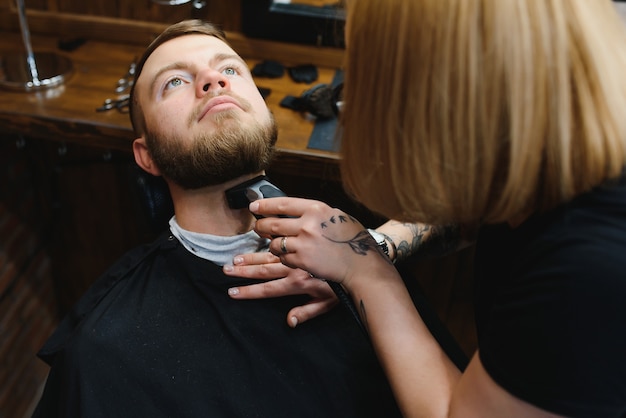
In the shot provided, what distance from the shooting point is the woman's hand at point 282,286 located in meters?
1.34

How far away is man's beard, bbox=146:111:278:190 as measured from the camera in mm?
1399

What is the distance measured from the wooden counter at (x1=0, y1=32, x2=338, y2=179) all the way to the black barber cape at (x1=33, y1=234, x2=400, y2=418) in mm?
461

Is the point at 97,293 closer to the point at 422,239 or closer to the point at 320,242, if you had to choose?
the point at 320,242

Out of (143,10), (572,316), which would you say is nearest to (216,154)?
(572,316)

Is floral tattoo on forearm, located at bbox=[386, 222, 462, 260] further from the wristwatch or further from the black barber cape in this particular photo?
the black barber cape

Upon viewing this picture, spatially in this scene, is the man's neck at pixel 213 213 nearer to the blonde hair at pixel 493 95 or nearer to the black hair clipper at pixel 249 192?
the black hair clipper at pixel 249 192

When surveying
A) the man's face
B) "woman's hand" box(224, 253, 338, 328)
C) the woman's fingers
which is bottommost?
the woman's fingers

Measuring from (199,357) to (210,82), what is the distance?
62cm

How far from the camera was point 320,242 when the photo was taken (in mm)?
1172

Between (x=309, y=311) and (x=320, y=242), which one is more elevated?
(x=320, y=242)

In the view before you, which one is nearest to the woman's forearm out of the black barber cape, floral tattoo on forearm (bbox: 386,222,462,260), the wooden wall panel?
floral tattoo on forearm (bbox: 386,222,462,260)

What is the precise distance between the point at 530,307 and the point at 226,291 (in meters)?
0.72

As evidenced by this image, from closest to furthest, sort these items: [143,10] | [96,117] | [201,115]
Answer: [201,115], [96,117], [143,10]

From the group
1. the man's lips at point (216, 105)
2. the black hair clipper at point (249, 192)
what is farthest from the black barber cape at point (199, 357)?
the man's lips at point (216, 105)
